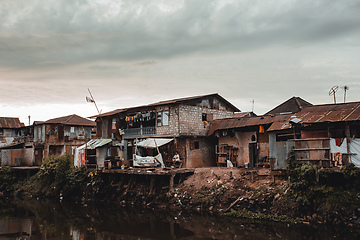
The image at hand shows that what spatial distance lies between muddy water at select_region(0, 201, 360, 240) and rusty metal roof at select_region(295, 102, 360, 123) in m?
5.36

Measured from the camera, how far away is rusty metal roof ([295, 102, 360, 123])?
16594 mm

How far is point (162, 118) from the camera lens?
26.5 meters

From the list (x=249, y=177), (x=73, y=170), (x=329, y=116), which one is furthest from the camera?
(x=73, y=170)

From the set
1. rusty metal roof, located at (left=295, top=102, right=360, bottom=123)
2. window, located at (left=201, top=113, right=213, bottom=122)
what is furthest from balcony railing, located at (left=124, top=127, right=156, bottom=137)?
rusty metal roof, located at (left=295, top=102, right=360, bottom=123)

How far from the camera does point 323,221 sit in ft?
50.6

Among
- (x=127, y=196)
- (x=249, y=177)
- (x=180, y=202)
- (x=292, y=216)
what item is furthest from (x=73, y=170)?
(x=292, y=216)

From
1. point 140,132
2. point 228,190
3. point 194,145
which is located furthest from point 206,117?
point 228,190

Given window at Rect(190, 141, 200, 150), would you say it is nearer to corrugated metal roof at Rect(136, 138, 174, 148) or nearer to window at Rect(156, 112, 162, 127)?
corrugated metal roof at Rect(136, 138, 174, 148)

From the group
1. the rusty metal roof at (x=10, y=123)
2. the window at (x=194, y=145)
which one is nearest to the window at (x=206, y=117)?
the window at (x=194, y=145)

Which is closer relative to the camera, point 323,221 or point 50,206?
point 323,221

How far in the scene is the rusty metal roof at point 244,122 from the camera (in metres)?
22.4

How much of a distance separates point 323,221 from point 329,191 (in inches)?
57.0

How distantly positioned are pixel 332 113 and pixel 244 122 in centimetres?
738

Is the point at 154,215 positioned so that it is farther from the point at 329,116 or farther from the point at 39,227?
the point at 329,116
